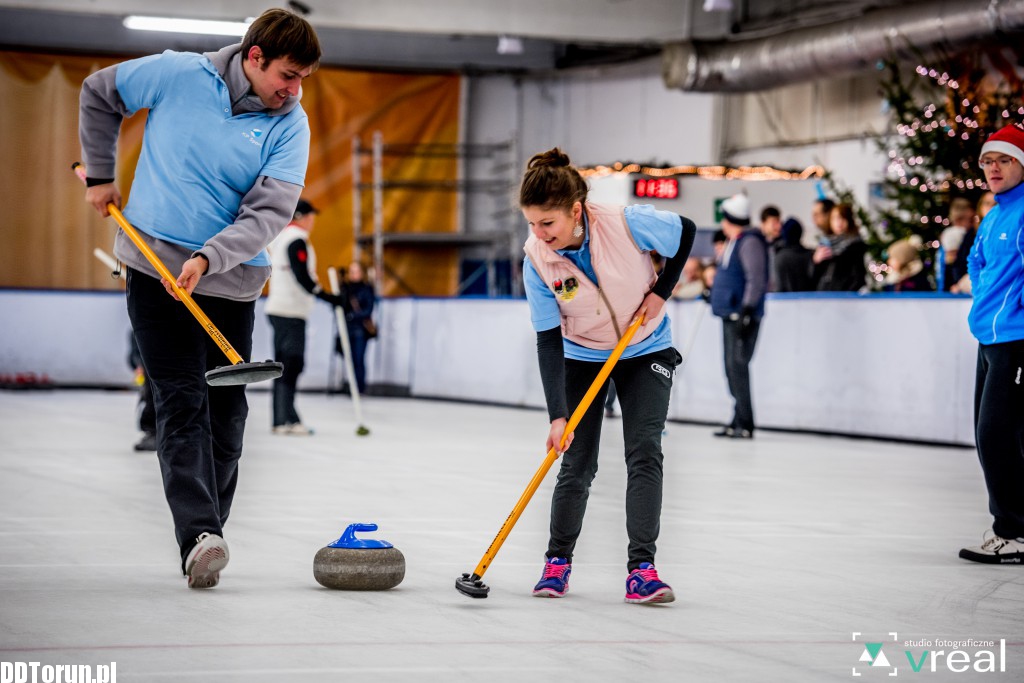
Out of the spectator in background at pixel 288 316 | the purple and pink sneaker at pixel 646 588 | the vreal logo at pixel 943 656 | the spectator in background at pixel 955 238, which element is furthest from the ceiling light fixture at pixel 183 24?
the vreal logo at pixel 943 656

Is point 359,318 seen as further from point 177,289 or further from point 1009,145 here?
point 177,289

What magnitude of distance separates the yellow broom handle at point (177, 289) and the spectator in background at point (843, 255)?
830cm

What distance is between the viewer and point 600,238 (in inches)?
168

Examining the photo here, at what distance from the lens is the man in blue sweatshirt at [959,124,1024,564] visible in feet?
17.0

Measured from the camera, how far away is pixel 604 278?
427cm

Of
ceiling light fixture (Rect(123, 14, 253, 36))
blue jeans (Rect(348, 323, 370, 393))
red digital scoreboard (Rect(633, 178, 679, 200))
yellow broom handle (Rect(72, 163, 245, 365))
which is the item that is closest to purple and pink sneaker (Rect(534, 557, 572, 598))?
yellow broom handle (Rect(72, 163, 245, 365))

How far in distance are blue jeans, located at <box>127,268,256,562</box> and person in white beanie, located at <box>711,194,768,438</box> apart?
6.93 meters

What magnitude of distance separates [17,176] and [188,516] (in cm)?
1749

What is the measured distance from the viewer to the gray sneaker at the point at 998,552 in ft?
17.0

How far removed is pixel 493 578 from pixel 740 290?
6735 mm

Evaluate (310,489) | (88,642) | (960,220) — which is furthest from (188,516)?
(960,220)

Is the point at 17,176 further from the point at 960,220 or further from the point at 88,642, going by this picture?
the point at 88,642

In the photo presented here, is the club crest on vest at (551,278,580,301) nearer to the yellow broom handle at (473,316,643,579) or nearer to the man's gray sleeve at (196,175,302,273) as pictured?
the yellow broom handle at (473,316,643,579)

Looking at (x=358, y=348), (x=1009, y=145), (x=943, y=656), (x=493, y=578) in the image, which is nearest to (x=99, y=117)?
(x=493, y=578)
